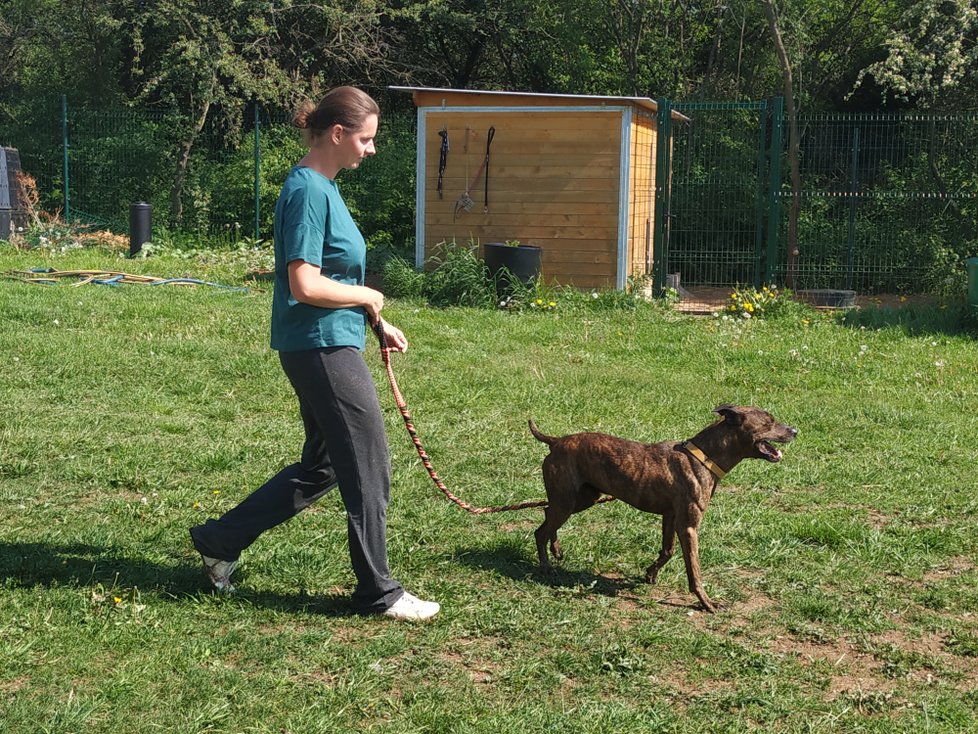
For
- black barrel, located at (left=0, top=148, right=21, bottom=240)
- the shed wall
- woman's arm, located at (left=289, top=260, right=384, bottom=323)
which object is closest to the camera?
woman's arm, located at (left=289, top=260, right=384, bottom=323)

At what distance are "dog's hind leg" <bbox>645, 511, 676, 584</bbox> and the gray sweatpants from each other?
111cm

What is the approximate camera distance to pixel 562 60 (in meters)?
22.0

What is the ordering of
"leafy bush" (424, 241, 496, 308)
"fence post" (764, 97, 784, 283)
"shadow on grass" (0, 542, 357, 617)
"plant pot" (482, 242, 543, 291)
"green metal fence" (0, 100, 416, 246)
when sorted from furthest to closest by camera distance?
1. "green metal fence" (0, 100, 416, 246)
2. "fence post" (764, 97, 784, 283)
3. "plant pot" (482, 242, 543, 291)
4. "leafy bush" (424, 241, 496, 308)
5. "shadow on grass" (0, 542, 357, 617)

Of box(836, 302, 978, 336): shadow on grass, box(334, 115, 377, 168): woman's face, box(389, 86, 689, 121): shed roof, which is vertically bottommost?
box(836, 302, 978, 336): shadow on grass

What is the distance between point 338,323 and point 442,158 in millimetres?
10110

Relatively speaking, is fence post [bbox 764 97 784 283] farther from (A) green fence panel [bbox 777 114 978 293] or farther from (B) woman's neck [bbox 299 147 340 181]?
(B) woman's neck [bbox 299 147 340 181]

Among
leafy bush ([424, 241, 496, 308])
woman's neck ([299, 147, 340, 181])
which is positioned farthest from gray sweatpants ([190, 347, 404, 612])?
leafy bush ([424, 241, 496, 308])

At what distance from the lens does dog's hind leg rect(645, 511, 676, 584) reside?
457 cm

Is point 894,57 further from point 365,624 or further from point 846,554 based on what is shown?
point 365,624

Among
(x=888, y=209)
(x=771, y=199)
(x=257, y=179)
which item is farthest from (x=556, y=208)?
(x=257, y=179)

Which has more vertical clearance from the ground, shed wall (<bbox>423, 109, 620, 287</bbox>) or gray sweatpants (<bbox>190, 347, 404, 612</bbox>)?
shed wall (<bbox>423, 109, 620, 287</bbox>)

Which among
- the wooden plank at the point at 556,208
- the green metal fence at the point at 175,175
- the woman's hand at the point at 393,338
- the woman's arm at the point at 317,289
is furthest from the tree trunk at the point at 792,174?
the woman's arm at the point at 317,289

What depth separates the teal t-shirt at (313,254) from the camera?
12.5 ft

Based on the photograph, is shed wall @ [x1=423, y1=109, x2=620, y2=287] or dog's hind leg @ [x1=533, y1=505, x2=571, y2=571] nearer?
dog's hind leg @ [x1=533, y1=505, x2=571, y2=571]
